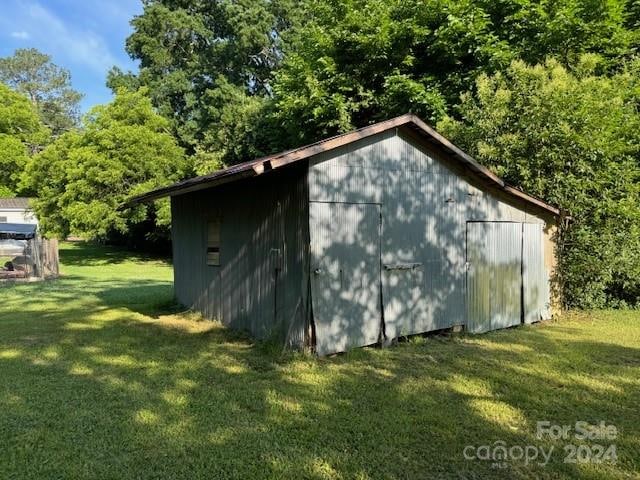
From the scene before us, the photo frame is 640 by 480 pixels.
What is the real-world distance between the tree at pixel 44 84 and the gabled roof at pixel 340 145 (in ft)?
153

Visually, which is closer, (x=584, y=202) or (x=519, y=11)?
(x=584, y=202)

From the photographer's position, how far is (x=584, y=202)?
9.77 metres

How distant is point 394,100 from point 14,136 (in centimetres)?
3341

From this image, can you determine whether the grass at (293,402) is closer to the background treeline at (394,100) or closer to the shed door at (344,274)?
the shed door at (344,274)

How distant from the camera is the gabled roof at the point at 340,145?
622cm

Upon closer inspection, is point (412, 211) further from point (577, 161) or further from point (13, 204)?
point (13, 204)

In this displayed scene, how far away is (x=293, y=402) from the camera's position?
4.98 m

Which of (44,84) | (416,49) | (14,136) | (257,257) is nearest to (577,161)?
(257,257)

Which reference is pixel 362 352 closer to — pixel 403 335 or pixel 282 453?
pixel 403 335

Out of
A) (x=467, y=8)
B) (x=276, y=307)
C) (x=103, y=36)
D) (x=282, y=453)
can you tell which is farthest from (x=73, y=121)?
(x=282, y=453)

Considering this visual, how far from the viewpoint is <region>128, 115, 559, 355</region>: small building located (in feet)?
22.0

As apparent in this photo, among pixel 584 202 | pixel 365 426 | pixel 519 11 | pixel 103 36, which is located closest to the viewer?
→ pixel 365 426

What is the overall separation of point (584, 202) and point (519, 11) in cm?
672

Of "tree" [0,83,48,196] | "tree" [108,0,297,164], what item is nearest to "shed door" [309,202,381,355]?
"tree" [108,0,297,164]
